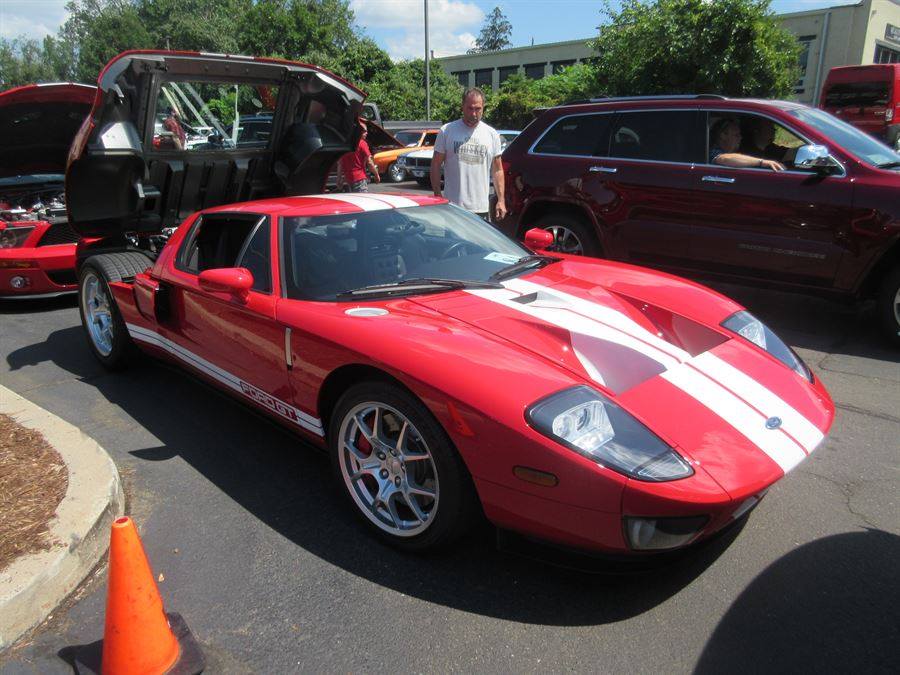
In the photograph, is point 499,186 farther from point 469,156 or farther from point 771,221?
point 771,221

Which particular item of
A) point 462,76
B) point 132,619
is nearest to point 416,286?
point 132,619

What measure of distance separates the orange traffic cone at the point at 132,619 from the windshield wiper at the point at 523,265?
2.03 m

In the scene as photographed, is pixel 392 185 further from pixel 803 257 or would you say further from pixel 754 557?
pixel 754 557

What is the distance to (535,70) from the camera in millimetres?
46125

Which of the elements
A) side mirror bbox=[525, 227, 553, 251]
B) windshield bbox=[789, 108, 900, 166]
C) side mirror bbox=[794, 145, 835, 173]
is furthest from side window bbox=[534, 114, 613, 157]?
side mirror bbox=[525, 227, 553, 251]

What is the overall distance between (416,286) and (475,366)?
84 cm

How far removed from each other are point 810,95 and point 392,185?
24289 mm

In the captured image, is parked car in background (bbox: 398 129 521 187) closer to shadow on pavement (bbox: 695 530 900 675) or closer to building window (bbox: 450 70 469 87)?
shadow on pavement (bbox: 695 530 900 675)

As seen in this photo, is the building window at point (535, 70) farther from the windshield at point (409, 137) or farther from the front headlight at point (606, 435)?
the front headlight at point (606, 435)

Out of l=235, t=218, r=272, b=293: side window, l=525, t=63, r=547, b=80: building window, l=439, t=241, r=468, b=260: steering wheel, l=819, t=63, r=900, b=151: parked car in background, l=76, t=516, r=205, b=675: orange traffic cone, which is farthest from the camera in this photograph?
l=525, t=63, r=547, b=80: building window

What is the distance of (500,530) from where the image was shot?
2338mm

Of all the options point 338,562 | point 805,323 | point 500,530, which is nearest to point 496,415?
point 500,530

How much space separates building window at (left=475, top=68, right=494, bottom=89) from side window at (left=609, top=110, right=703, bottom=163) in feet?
152

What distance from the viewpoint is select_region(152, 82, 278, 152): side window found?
16.5 feet
